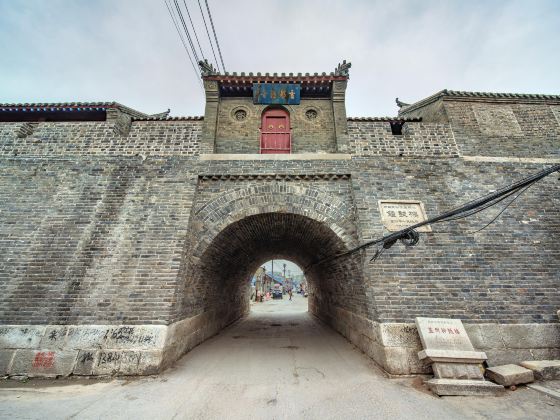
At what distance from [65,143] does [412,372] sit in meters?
11.1

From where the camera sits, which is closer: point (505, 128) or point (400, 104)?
point (505, 128)

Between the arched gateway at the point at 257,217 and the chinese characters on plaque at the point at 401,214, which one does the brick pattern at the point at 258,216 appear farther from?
the chinese characters on plaque at the point at 401,214

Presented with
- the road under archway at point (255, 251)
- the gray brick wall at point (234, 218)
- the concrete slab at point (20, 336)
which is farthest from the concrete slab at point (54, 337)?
the road under archway at point (255, 251)

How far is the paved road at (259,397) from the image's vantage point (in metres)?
3.47

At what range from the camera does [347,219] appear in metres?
6.29

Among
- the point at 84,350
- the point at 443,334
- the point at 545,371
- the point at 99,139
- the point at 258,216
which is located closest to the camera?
the point at 545,371

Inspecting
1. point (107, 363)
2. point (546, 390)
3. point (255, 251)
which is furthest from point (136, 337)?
point (546, 390)

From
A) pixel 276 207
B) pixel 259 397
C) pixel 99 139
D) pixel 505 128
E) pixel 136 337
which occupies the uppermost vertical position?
pixel 505 128

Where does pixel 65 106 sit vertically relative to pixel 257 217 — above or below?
above

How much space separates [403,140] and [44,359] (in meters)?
10.5

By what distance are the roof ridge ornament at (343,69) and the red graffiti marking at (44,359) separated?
1057cm

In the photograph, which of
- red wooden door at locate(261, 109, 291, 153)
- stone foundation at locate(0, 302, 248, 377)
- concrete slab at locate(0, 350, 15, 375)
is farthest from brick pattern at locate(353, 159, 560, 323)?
concrete slab at locate(0, 350, 15, 375)

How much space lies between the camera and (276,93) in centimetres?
797

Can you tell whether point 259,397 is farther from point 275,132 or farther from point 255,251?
point 275,132
